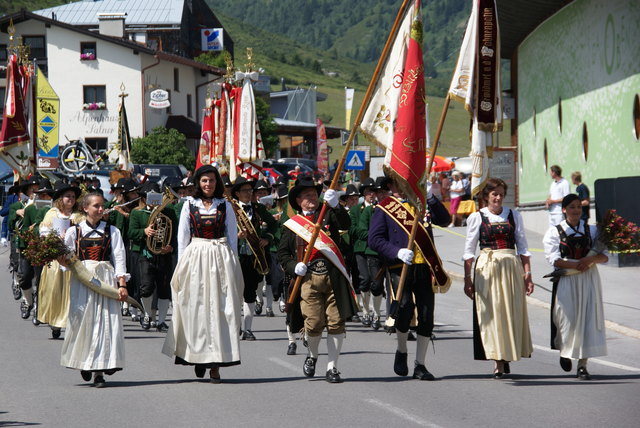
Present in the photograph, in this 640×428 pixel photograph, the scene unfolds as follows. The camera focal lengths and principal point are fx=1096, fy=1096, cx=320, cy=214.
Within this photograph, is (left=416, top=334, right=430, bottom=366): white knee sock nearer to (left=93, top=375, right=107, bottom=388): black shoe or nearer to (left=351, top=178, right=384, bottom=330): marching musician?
(left=93, top=375, right=107, bottom=388): black shoe

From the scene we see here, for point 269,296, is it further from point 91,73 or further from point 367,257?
point 91,73

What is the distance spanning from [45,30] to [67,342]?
56.5 meters

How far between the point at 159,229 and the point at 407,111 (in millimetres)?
4902

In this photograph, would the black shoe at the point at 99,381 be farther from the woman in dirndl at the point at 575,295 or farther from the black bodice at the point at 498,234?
the woman in dirndl at the point at 575,295

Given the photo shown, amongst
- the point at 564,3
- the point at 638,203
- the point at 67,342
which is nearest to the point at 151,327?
the point at 67,342

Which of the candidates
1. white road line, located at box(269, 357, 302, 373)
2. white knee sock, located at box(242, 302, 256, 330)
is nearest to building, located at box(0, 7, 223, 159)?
white knee sock, located at box(242, 302, 256, 330)

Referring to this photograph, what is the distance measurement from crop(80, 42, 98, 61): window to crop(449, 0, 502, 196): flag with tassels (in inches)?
2155

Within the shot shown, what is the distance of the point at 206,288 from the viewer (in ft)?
31.9

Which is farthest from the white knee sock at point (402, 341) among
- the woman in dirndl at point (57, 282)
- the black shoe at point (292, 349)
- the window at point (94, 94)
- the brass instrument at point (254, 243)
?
the window at point (94, 94)

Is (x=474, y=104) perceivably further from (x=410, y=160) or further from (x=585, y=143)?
(x=585, y=143)

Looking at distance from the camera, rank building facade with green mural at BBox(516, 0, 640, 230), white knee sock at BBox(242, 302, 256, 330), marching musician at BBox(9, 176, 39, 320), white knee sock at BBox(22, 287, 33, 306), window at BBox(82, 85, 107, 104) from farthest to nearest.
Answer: window at BBox(82, 85, 107, 104), building facade with green mural at BBox(516, 0, 640, 230), white knee sock at BBox(22, 287, 33, 306), marching musician at BBox(9, 176, 39, 320), white knee sock at BBox(242, 302, 256, 330)

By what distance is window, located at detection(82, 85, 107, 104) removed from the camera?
63.6 metres

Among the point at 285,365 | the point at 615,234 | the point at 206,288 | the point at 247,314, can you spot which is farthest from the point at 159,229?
the point at 615,234

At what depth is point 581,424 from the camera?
25.0 ft
